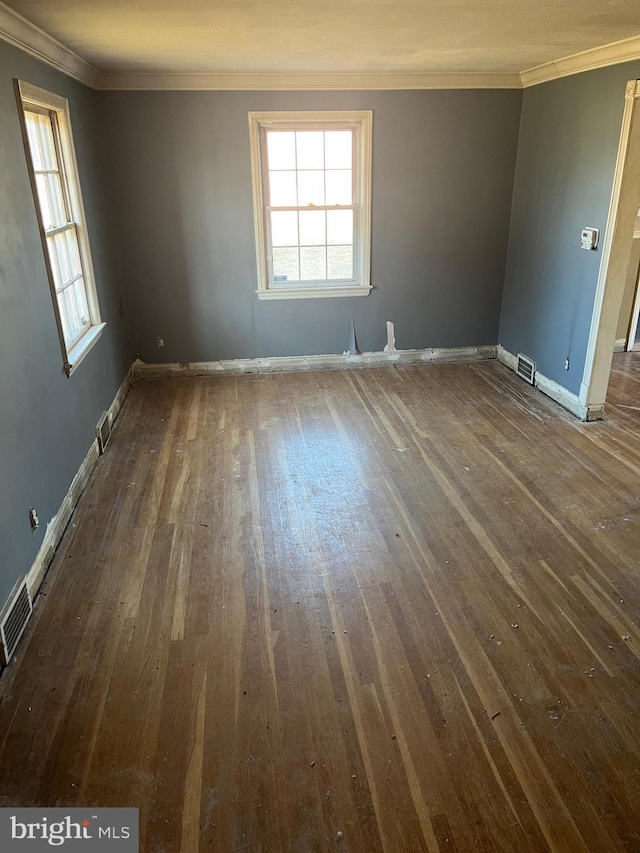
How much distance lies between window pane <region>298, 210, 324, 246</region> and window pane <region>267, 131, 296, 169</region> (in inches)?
16.9

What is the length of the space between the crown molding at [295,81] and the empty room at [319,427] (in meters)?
0.02

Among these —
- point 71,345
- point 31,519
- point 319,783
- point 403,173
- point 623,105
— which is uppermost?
point 623,105

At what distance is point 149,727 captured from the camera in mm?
2164

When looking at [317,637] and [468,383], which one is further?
[468,383]

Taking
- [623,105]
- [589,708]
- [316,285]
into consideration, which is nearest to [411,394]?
[316,285]

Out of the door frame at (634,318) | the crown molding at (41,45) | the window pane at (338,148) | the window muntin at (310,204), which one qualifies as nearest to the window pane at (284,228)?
the window muntin at (310,204)

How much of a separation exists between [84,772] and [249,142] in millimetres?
4758

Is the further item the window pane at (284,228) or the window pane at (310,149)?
the window pane at (284,228)

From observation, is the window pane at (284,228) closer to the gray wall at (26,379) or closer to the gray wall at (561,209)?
the gray wall at (26,379)

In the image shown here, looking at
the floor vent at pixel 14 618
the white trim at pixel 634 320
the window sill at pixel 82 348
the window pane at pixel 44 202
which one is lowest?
the floor vent at pixel 14 618

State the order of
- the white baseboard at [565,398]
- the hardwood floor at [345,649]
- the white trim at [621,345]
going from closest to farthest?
the hardwood floor at [345,649]
the white baseboard at [565,398]
the white trim at [621,345]

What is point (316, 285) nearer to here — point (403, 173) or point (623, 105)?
point (403, 173)

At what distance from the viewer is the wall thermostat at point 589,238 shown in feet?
14.2

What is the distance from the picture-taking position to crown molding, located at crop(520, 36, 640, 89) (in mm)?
3703
